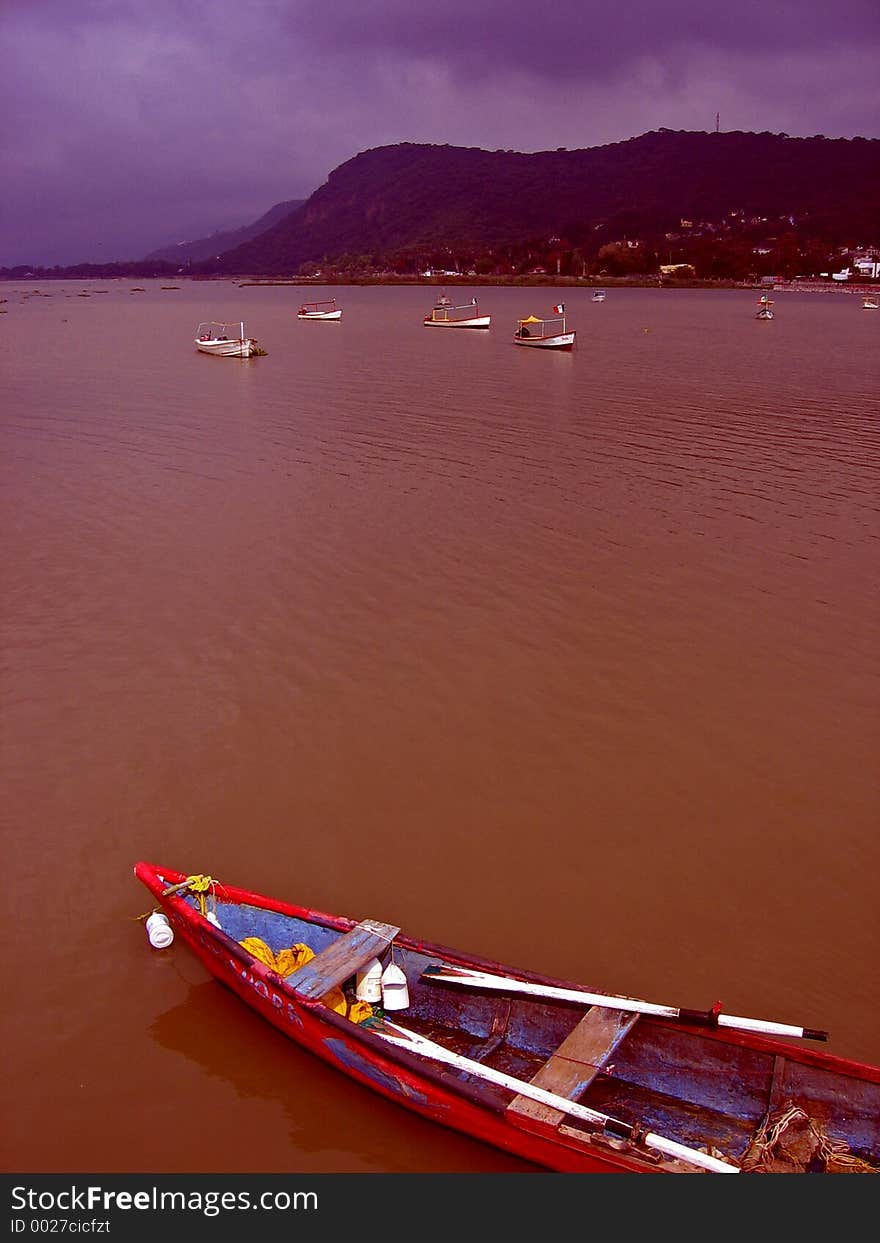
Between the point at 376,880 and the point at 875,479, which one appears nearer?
the point at 376,880

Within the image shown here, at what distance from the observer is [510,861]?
10430 mm

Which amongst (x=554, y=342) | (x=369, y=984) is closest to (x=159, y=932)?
(x=369, y=984)

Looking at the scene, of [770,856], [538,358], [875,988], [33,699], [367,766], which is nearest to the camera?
[875,988]

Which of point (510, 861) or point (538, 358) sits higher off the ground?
point (538, 358)

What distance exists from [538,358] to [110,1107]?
180 ft

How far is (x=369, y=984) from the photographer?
8.12m

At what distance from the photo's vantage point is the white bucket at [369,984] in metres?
8.08

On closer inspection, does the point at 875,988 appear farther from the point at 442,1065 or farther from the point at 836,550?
the point at 836,550

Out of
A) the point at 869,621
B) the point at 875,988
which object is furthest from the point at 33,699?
the point at 869,621

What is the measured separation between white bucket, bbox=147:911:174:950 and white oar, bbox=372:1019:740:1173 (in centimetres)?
277

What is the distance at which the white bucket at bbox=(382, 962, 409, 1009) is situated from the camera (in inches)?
314

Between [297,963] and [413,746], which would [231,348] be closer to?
[413,746]

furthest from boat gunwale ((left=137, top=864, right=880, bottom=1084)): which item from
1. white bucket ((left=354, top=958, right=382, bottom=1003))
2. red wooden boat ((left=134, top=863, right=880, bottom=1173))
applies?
white bucket ((left=354, top=958, right=382, bottom=1003))

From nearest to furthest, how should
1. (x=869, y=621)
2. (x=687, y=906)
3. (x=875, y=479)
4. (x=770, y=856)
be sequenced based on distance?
(x=687, y=906) < (x=770, y=856) < (x=869, y=621) < (x=875, y=479)
